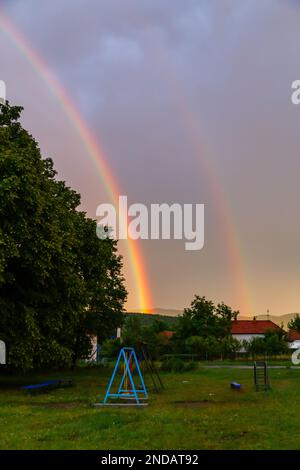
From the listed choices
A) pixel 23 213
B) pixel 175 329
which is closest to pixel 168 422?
pixel 23 213

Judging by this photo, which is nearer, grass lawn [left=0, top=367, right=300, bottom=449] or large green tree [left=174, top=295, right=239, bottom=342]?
grass lawn [left=0, top=367, right=300, bottom=449]

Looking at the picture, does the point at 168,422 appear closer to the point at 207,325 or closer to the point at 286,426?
the point at 286,426

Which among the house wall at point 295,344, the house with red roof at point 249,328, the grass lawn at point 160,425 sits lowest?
the house wall at point 295,344

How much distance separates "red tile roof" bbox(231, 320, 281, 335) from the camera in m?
127

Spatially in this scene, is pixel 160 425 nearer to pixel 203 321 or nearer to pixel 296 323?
pixel 203 321

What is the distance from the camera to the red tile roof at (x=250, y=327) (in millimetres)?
126750

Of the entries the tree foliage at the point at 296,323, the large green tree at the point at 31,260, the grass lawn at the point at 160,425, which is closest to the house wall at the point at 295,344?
the tree foliage at the point at 296,323

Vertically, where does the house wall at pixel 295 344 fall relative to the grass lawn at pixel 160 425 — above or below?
below

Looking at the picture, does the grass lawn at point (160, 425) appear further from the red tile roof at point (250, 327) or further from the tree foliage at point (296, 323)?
the red tile roof at point (250, 327)

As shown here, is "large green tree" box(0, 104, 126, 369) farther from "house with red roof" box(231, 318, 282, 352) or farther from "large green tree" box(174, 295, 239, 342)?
"house with red roof" box(231, 318, 282, 352)

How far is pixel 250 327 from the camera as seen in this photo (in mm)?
130000

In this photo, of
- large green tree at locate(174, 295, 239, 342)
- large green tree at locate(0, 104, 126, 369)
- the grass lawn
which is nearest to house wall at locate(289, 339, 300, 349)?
large green tree at locate(174, 295, 239, 342)

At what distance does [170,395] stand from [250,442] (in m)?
12.0

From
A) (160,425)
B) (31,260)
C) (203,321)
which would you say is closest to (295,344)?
(203,321)
